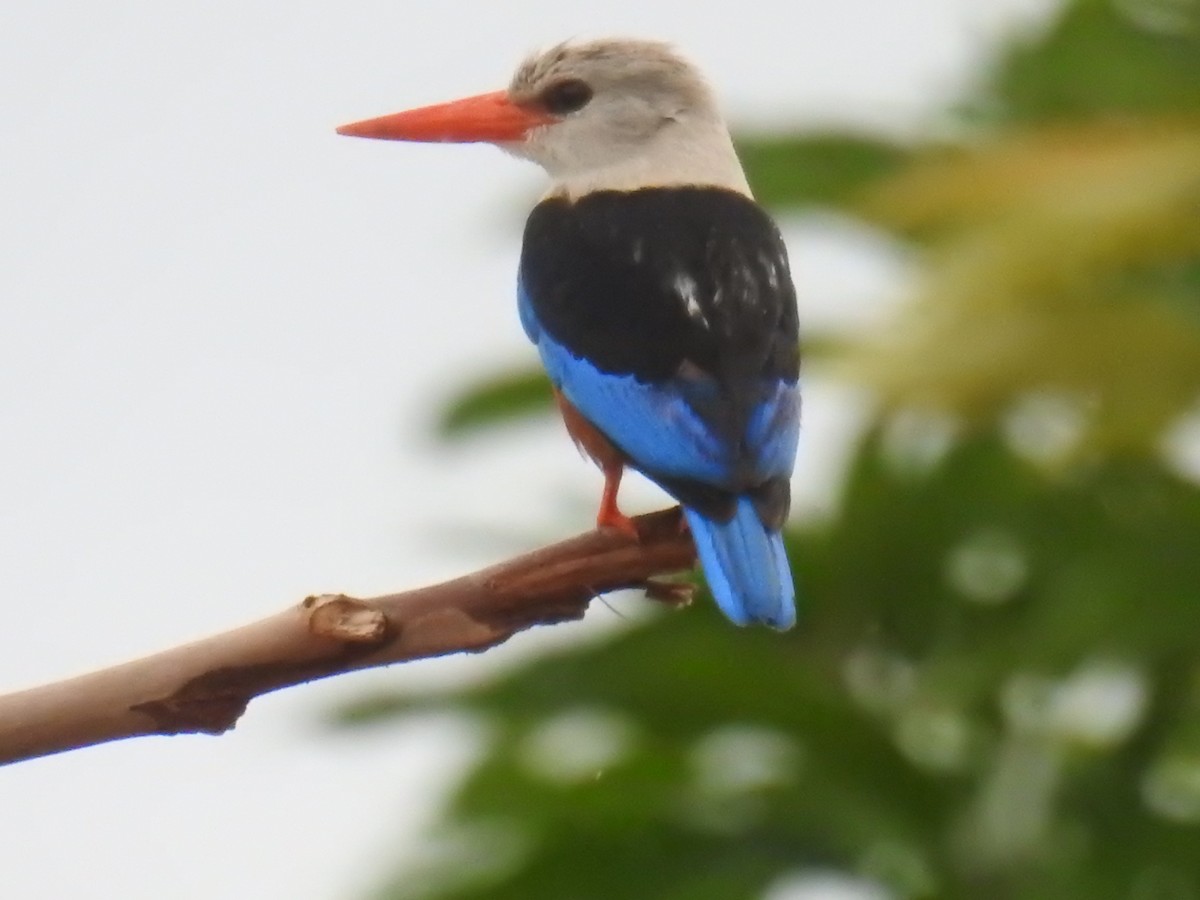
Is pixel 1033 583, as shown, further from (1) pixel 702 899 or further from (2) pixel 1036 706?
(1) pixel 702 899

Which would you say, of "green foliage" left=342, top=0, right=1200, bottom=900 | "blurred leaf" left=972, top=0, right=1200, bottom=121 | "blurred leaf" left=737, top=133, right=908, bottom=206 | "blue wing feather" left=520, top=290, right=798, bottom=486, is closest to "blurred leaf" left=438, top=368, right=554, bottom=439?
"green foliage" left=342, top=0, right=1200, bottom=900

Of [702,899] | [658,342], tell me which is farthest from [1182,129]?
[702,899]

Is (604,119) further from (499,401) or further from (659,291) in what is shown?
(499,401)

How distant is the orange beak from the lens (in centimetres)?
379

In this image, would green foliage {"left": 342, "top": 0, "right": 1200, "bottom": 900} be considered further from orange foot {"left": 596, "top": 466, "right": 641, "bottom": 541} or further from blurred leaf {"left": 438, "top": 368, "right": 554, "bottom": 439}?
orange foot {"left": 596, "top": 466, "right": 641, "bottom": 541}

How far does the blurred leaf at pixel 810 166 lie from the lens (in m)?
4.91

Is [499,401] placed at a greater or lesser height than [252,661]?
lesser

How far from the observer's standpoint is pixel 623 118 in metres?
3.83

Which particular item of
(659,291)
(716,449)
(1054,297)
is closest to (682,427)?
(716,449)

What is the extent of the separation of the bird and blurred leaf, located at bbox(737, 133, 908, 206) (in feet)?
3.57

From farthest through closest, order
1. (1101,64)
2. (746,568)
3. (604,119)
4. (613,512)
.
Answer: (1101,64) → (604,119) → (613,512) → (746,568)

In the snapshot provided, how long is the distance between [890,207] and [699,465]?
91cm

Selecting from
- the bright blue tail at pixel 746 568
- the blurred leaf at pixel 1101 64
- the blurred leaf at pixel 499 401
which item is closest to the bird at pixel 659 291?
the bright blue tail at pixel 746 568

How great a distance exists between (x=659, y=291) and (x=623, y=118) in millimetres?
799
